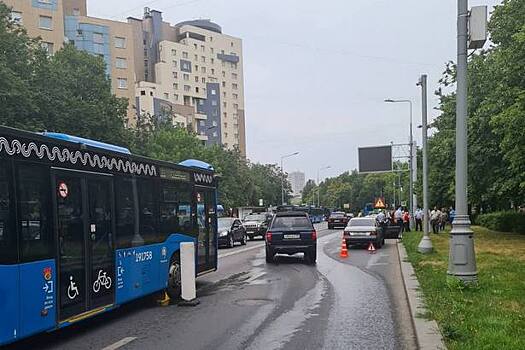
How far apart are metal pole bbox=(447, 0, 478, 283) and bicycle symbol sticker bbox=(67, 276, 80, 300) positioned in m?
7.34

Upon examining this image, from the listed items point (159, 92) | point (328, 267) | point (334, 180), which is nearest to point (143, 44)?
point (159, 92)

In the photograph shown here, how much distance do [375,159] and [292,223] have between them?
122 feet

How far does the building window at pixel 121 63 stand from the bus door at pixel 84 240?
72.8 meters

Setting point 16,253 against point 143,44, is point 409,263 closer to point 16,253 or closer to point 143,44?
point 16,253

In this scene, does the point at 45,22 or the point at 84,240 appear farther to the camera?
the point at 45,22

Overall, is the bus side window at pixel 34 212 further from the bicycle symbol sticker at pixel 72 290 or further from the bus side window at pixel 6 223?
the bicycle symbol sticker at pixel 72 290

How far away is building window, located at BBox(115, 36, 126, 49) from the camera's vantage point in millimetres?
79188

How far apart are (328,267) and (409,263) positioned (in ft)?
8.28

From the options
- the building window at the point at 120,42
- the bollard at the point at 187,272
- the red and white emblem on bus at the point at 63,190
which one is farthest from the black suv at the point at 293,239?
the building window at the point at 120,42

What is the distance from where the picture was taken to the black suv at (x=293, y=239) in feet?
66.9

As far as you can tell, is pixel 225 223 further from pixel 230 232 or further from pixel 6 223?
pixel 6 223

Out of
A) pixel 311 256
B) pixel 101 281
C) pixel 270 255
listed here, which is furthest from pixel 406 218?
pixel 101 281

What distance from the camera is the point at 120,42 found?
261 ft

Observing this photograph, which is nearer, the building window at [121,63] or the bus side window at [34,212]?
the bus side window at [34,212]
